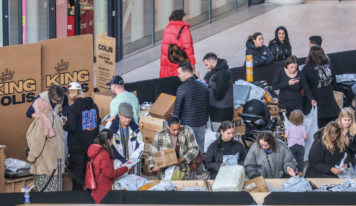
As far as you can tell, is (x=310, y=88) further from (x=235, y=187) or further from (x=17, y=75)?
(x=17, y=75)

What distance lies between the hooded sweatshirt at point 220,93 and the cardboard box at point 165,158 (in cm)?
189

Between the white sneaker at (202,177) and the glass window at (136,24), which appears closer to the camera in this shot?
the white sneaker at (202,177)

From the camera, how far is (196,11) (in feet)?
59.4

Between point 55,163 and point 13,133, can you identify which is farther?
point 13,133

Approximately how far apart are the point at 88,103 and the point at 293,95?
371cm

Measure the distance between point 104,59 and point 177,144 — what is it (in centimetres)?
296

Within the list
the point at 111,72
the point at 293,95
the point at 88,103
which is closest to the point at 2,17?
the point at 111,72

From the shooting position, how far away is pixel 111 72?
31.4ft

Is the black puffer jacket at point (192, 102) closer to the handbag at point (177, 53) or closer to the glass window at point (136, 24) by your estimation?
the handbag at point (177, 53)

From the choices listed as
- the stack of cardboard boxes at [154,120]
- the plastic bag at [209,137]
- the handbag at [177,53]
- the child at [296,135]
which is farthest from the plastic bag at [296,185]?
the handbag at [177,53]

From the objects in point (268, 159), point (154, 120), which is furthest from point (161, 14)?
point (268, 159)

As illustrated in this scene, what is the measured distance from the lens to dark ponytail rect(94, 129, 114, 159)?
6477 mm

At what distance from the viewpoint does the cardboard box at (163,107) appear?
9.26m

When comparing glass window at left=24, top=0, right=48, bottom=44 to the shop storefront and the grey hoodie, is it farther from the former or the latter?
the grey hoodie
